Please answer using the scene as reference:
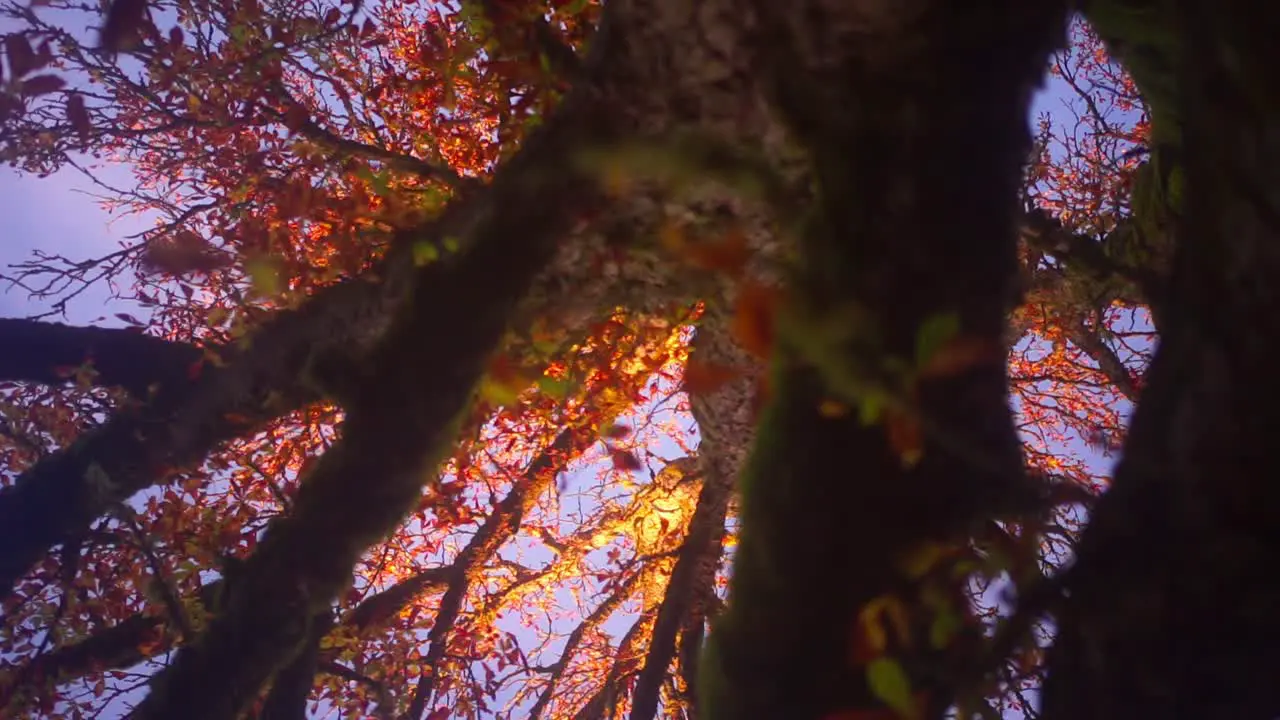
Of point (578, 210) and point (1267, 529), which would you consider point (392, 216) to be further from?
point (1267, 529)

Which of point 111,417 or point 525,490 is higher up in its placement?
point 525,490

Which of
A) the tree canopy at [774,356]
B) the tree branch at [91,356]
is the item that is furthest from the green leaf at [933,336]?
the tree branch at [91,356]

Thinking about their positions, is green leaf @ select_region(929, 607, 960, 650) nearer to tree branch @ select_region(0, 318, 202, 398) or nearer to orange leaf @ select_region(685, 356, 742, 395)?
orange leaf @ select_region(685, 356, 742, 395)

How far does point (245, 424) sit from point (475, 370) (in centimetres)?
286

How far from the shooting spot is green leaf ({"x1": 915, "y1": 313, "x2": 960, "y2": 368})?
1.41 m

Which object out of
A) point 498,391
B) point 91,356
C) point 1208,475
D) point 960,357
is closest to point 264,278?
point 91,356

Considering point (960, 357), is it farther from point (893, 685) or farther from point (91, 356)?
point (91, 356)

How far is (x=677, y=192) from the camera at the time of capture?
3016 millimetres

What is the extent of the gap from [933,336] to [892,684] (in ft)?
2.45

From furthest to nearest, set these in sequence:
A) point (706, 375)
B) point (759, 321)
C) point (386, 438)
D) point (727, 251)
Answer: point (706, 375)
point (727, 251)
point (386, 438)
point (759, 321)

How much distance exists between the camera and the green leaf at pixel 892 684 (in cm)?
138

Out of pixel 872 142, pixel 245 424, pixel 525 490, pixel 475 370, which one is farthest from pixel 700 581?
pixel 872 142

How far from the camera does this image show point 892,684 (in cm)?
138

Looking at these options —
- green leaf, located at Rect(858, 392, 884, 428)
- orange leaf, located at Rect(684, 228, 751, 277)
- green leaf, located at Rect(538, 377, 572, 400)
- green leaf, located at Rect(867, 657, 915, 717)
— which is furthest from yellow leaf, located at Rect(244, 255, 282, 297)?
green leaf, located at Rect(867, 657, 915, 717)
